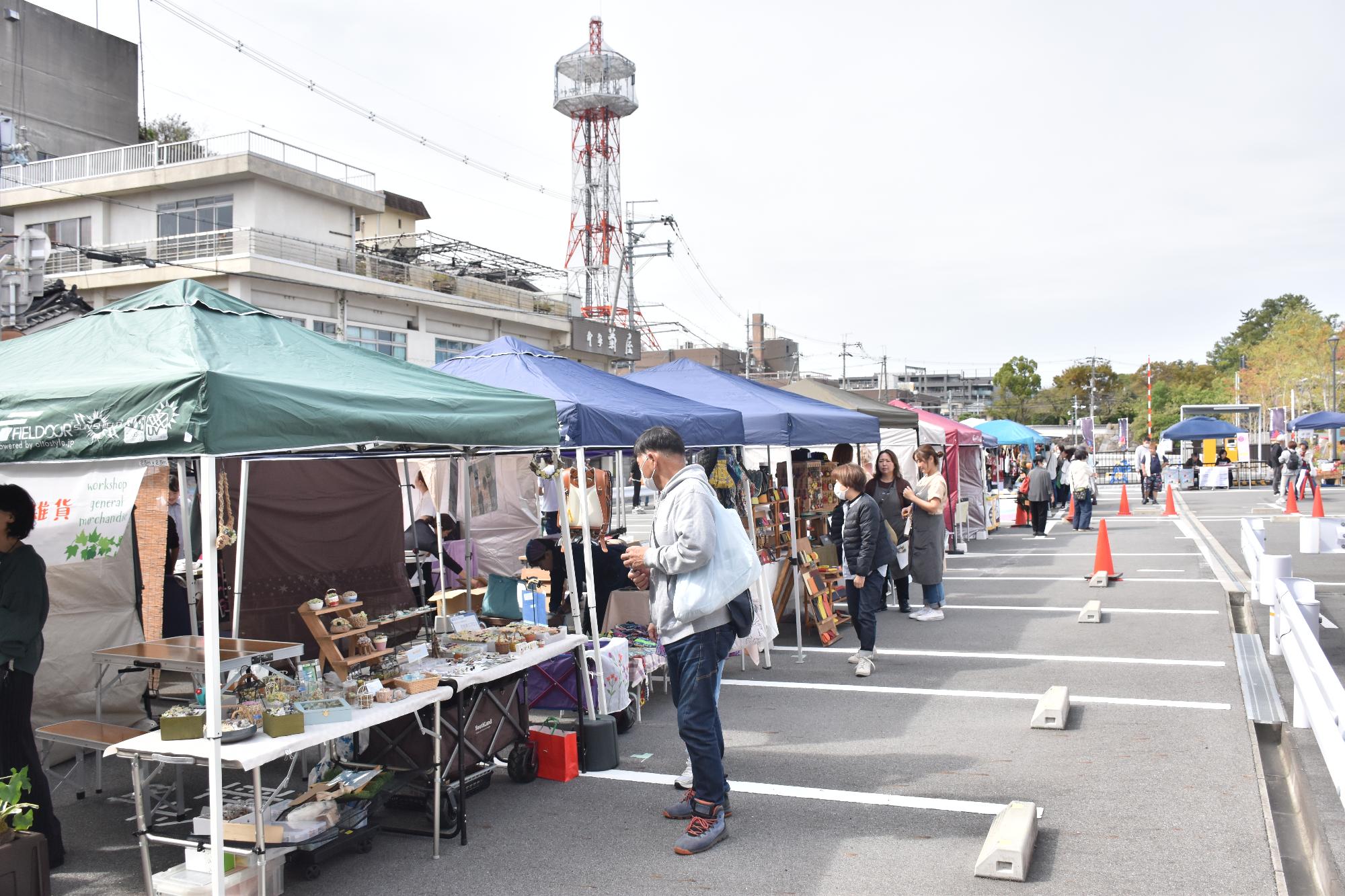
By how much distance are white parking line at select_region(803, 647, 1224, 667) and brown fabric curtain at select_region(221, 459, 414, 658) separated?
4290mm

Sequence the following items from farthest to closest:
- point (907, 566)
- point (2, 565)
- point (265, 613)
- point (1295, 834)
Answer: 1. point (907, 566)
2. point (265, 613)
3. point (1295, 834)
4. point (2, 565)

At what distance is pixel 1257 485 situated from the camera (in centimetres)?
3800

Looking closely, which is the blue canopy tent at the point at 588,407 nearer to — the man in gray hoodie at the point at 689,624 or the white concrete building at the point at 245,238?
the man in gray hoodie at the point at 689,624

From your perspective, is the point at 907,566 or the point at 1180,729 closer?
the point at 1180,729

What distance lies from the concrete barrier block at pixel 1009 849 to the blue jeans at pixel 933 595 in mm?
6552

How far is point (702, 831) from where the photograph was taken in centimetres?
468

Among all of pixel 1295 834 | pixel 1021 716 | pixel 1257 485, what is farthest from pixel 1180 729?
pixel 1257 485

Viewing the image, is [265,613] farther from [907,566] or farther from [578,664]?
[907,566]

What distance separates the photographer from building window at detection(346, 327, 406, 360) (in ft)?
93.8

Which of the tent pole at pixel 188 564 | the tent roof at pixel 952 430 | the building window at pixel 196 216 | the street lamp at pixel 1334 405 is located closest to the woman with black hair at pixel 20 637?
the tent pole at pixel 188 564

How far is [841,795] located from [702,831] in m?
1.08

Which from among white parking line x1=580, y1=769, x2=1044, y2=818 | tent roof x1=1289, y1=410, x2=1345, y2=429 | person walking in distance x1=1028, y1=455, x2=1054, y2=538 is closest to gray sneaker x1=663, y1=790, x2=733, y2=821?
white parking line x1=580, y1=769, x2=1044, y2=818

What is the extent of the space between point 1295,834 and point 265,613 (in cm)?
681

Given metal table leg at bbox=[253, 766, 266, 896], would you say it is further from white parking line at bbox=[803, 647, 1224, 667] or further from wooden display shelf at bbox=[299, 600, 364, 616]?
white parking line at bbox=[803, 647, 1224, 667]
